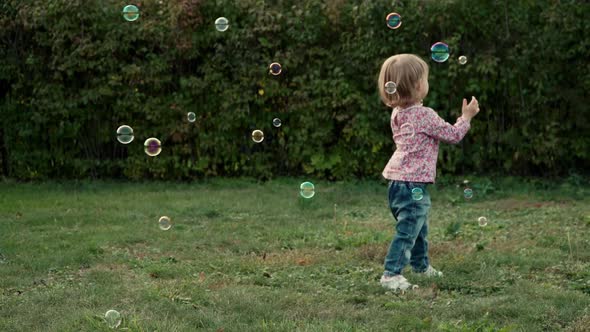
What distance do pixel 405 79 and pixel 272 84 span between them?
4979 mm

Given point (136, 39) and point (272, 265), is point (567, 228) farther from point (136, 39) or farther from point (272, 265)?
point (136, 39)

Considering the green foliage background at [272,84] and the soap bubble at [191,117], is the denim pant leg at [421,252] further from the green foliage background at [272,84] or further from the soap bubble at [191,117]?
the soap bubble at [191,117]

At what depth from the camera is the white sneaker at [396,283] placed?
4.82m

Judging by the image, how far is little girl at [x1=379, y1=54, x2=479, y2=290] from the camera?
498 cm

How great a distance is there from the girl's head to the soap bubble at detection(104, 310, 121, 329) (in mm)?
2127

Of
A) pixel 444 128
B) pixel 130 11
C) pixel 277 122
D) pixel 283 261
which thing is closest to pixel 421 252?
pixel 444 128

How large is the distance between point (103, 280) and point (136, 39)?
5.40m

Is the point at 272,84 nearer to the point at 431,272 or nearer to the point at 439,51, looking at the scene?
the point at 439,51

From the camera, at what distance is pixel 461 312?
169 inches

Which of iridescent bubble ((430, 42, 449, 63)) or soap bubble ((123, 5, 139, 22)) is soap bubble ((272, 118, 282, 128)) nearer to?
soap bubble ((123, 5, 139, 22))

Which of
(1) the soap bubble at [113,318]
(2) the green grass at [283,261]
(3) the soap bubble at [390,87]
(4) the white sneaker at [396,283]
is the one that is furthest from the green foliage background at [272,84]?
(1) the soap bubble at [113,318]

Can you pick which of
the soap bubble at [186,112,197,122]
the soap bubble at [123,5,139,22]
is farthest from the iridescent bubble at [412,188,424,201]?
the soap bubble at [186,112,197,122]

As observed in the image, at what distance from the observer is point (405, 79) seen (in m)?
5.00

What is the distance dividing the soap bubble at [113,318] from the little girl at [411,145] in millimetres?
1683
